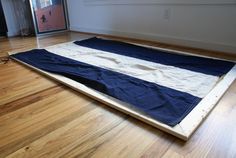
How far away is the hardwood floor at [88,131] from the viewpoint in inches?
35.3

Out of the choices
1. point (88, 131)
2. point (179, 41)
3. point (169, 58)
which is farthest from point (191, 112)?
point (179, 41)

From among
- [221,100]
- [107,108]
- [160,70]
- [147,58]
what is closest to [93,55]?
[147,58]

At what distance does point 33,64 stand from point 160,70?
1.19 metres

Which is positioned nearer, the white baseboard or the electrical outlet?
the white baseboard

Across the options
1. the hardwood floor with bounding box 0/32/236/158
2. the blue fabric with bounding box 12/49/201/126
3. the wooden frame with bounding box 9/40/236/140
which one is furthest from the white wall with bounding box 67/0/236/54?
the blue fabric with bounding box 12/49/201/126

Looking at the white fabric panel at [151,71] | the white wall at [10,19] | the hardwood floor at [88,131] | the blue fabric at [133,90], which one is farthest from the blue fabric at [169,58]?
the white wall at [10,19]

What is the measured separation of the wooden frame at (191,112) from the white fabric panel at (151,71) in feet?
0.20

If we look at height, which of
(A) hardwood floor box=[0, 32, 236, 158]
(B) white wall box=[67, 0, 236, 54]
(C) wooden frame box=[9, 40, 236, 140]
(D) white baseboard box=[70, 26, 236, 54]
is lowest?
(A) hardwood floor box=[0, 32, 236, 158]

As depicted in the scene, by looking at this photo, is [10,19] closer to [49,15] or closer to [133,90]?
[49,15]

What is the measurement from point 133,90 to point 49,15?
2.77m

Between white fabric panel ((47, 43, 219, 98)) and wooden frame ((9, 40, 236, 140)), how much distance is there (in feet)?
0.20

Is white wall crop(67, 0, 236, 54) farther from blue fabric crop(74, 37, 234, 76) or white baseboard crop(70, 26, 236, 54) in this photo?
blue fabric crop(74, 37, 234, 76)

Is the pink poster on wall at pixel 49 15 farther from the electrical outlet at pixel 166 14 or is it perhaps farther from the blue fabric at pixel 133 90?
the electrical outlet at pixel 166 14

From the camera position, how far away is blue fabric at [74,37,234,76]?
1657 millimetres
